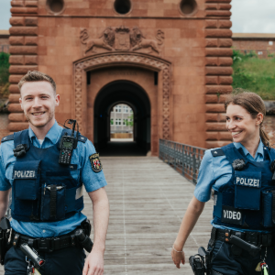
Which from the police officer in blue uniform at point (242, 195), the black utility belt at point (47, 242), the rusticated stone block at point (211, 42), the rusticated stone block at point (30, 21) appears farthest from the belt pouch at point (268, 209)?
the rusticated stone block at point (30, 21)

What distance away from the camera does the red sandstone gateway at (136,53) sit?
14.6m

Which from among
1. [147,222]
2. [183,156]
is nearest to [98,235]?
[147,222]

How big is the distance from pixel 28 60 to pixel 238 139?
13867 mm

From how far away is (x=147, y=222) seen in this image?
5.70 meters

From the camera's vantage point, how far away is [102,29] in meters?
14.6

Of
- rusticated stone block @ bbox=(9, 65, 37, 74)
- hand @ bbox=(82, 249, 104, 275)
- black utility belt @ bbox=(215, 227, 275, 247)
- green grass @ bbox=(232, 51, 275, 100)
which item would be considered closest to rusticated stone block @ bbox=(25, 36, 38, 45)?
rusticated stone block @ bbox=(9, 65, 37, 74)

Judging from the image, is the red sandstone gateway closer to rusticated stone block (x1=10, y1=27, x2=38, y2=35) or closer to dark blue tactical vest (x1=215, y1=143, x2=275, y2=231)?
rusticated stone block (x1=10, y1=27, x2=38, y2=35)

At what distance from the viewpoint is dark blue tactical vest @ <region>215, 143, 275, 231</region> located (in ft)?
6.79

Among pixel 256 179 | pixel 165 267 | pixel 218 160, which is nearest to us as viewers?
pixel 256 179

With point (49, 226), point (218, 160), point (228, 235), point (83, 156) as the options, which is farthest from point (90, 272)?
point (218, 160)

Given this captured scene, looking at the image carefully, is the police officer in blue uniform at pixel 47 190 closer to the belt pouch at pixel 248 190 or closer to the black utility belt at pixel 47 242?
the black utility belt at pixel 47 242

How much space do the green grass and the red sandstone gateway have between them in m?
3.83

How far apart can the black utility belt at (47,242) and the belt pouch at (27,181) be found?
24 cm

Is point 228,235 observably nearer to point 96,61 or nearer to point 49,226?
point 49,226
